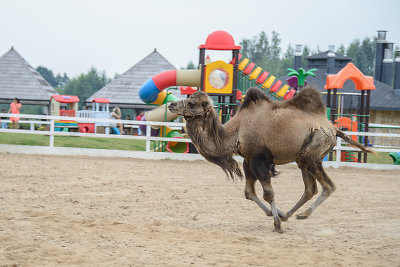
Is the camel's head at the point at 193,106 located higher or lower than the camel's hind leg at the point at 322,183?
higher

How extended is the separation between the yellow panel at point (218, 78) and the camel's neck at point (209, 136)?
9.72 meters

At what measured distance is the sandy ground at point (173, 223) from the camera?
553 centimetres

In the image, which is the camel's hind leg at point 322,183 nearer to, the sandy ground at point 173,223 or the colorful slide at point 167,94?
the sandy ground at point 173,223

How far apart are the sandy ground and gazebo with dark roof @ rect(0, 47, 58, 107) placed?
76.4 ft

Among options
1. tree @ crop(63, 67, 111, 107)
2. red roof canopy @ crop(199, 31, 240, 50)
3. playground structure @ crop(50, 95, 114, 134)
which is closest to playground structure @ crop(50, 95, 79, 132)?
playground structure @ crop(50, 95, 114, 134)

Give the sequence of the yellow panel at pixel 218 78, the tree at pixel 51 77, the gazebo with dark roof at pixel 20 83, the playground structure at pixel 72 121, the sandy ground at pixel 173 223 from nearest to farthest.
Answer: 1. the sandy ground at pixel 173 223
2. the yellow panel at pixel 218 78
3. the playground structure at pixel 72 121
4. the gazebo with dark roof at pixel 20 83
5. the tree at pixel 51 77

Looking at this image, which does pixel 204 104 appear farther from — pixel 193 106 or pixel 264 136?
pixel 264 136

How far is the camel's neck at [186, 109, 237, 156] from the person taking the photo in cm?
706

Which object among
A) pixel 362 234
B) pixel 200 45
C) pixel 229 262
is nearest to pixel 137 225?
pixel 229 262

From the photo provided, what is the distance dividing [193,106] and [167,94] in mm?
10678

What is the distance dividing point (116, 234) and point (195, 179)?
18.9 ft

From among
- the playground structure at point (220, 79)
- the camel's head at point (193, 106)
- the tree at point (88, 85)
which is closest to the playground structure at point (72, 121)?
the playground structure at point (220, 79)

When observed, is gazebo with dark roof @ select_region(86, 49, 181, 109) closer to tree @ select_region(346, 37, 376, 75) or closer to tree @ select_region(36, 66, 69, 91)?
tree @ select_region(346, 37, 376, 75)

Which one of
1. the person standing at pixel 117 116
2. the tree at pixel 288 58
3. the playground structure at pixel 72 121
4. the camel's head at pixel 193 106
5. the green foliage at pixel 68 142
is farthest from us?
the tree at pixel 288 58
